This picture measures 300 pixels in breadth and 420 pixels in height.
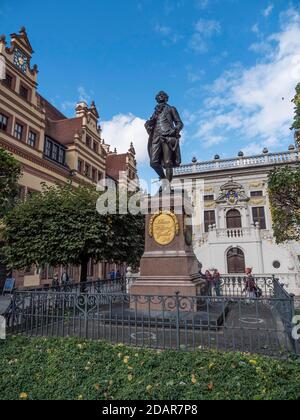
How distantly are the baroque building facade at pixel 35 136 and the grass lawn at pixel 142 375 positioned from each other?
1232 centimetres

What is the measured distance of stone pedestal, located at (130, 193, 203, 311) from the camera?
7258mm

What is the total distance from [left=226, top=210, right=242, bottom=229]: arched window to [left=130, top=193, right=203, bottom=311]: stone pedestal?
25.0m

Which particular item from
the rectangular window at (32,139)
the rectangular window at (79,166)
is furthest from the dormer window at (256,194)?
the rectangular window at (32,139)

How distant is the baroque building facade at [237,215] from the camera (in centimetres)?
2759

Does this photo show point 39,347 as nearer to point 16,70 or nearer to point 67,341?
point 67,341

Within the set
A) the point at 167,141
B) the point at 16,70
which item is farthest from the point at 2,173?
the point at 16,70

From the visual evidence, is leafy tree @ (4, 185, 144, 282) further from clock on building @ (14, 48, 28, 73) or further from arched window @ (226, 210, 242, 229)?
arched window @ (226, 210, 242, 229)

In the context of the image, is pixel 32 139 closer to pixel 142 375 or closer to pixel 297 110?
pixel 297 110

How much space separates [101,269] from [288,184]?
2462 cm

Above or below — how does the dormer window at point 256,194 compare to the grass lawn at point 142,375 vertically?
above

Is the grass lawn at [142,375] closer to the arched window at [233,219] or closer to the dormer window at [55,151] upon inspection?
Answer: the dormer window at [55,151]

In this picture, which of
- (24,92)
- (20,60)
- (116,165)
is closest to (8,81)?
(24,92)

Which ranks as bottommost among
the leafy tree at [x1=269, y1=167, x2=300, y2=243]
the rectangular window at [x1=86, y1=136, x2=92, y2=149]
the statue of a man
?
the leafy tree at [x1=269, y1=167, x2=300, y2=243]

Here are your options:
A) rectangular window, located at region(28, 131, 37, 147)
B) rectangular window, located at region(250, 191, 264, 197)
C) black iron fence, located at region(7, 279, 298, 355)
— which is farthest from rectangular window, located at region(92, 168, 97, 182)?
black iron fence, located at region(7, 279, 298, 355)
